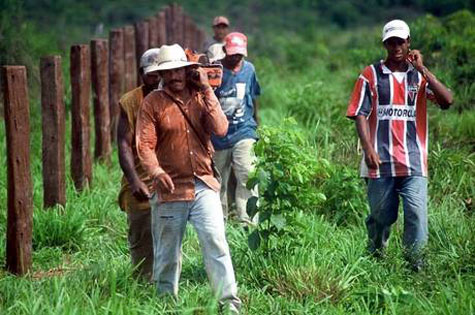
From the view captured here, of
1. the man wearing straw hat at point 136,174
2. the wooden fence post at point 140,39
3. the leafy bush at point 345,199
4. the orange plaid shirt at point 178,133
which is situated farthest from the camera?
the wooden fence post at point 140,39

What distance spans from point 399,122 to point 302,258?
1209 millimetres

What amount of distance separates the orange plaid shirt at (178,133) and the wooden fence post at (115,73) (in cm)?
566

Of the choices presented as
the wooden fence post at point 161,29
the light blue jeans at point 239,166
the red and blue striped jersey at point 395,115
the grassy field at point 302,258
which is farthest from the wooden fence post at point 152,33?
the red and blue striped jersey at point 395,115

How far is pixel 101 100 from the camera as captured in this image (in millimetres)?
11000

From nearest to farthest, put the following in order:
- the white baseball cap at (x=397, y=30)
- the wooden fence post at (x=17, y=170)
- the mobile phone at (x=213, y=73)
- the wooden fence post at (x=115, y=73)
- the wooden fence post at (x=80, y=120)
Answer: the mobile phone at (x=213, y=73) < the white baseball cap at (x=397, y=30) < the wooden fence post at (x=17, y=170) < the wooden fence post at (x=80, y=120) < the wooden fence post at (x=115, y=73)

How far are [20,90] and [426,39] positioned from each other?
8.33 meters

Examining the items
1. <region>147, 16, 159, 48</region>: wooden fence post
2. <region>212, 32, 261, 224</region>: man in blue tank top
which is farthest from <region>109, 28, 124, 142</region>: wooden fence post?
<region>212, 32, 261, 224</region>: man in blue tank top

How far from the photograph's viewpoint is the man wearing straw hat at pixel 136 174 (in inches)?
258

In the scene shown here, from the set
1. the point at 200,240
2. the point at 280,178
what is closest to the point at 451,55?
the point at 280,178

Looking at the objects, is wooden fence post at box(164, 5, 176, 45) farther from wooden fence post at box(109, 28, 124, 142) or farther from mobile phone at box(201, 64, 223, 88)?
mobile phone at box(201, 64, 223, 88)

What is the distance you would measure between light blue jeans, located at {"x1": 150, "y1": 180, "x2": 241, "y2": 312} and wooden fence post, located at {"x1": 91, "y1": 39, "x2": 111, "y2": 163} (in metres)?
4.88

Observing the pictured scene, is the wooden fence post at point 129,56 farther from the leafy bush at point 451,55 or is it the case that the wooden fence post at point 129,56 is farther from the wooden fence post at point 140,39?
the leafy bush at point 451,55

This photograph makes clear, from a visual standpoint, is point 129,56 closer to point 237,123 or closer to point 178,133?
point 237,123

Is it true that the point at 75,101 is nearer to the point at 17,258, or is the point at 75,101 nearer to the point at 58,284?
the point at 17,258
